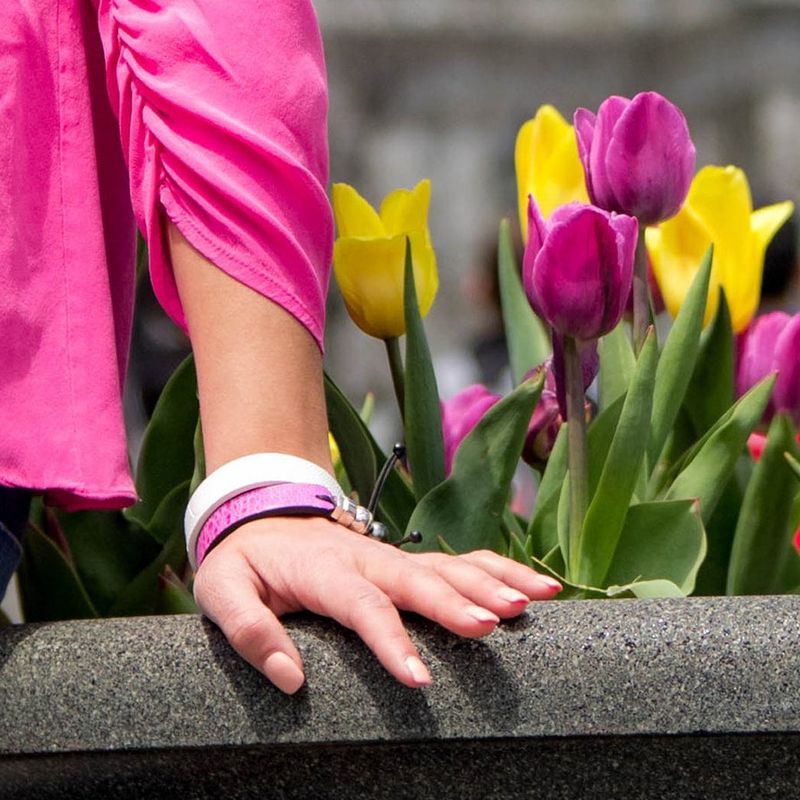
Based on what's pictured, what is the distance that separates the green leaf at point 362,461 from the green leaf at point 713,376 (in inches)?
9.3

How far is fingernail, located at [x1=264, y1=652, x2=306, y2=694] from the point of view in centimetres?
74

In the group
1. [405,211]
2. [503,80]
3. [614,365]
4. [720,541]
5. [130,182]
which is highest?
[130,182]

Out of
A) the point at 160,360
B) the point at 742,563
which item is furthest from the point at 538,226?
the point at 160,360

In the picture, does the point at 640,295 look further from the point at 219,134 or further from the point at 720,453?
the point at 219,134

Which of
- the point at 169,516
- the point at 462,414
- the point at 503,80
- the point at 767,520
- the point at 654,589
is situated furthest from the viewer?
the point at 503,80

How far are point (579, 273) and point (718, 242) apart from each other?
0.30 meters

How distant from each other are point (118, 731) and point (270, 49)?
1.27 ft

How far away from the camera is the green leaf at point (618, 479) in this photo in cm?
100

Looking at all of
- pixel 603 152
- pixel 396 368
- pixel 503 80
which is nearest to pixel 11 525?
pixel 396 368

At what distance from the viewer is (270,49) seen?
2.98ft

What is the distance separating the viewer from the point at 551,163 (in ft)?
4.09

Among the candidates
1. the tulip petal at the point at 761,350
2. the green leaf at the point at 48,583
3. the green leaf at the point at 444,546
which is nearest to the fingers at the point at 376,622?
the green leaf at the point at 444,546

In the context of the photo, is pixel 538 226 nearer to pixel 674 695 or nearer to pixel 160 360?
pixel 674 695

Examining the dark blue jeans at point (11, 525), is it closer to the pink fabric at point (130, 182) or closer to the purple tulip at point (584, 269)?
the pink fabric at point (130, 182)
